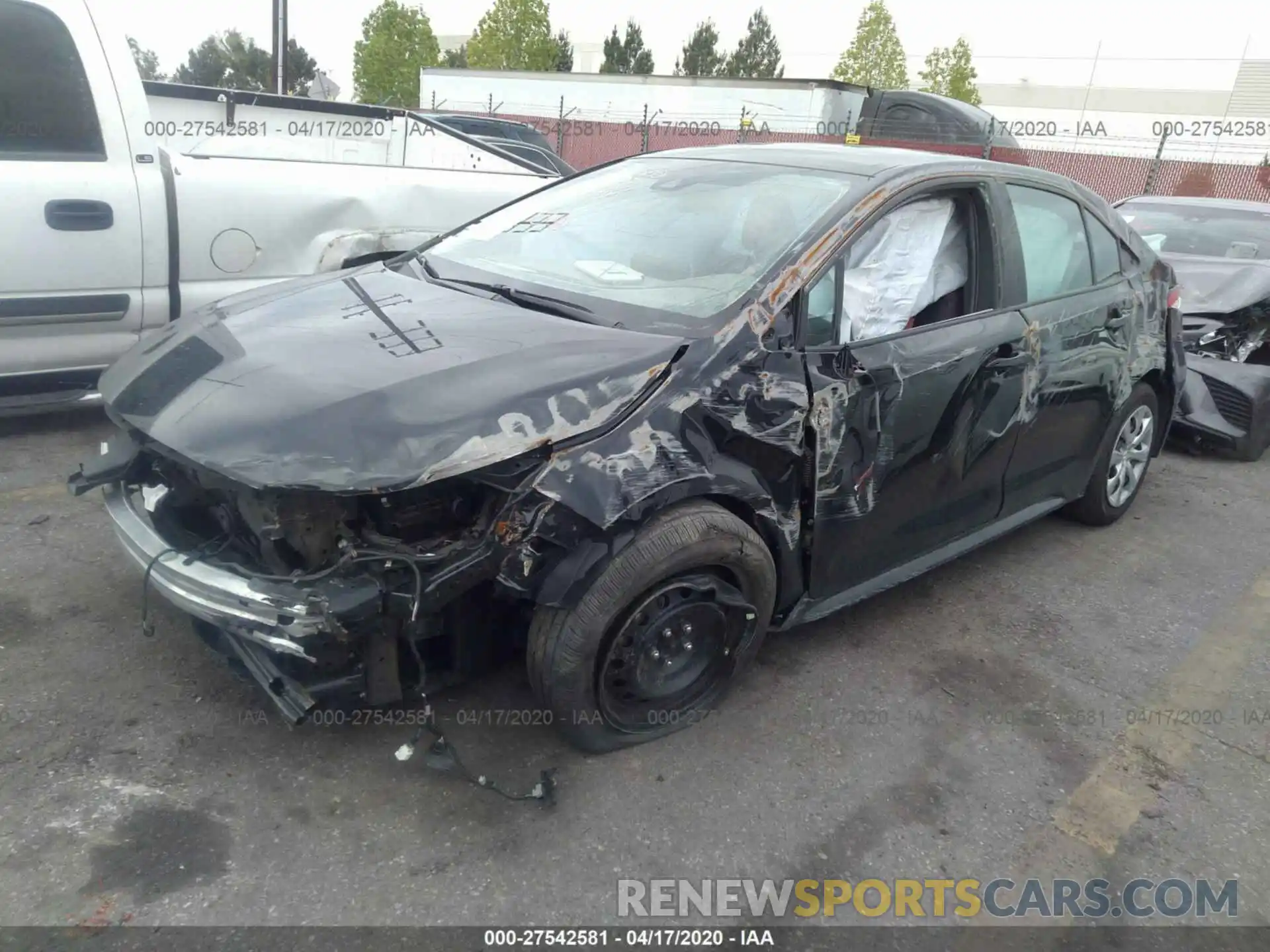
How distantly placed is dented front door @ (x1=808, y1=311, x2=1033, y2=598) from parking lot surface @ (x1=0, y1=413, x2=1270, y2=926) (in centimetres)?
46

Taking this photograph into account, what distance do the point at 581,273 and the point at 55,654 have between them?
203 centimetres

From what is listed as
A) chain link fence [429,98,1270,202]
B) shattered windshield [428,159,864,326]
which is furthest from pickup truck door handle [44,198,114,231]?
chain link fence [429,98,1270,202]

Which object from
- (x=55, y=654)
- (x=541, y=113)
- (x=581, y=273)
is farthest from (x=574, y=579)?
(x=541, y=113)

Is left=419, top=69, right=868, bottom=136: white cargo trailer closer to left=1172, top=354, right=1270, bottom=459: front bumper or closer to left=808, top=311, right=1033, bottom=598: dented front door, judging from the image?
left=1172, top=354, right=1270, bottom=459: front bumper

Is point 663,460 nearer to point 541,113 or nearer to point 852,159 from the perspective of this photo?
point 852,159

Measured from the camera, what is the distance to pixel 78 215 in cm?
403

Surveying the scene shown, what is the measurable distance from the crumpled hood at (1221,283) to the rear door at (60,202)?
6415 mm

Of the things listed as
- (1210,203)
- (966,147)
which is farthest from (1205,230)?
(966,147)

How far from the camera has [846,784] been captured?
8.71ft

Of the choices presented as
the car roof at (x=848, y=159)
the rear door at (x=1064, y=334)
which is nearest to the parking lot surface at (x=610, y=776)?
the rear door at (x=1064, y=334)

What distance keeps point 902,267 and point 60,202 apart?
3.49 metres

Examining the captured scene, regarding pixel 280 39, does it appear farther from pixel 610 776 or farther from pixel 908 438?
pixel 610 776

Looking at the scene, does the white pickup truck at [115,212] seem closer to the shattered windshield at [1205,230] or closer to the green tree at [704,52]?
the shattered windshield at [1205,230]

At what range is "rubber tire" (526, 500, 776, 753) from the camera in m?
2.39
